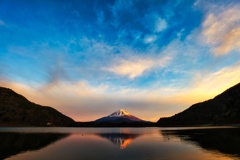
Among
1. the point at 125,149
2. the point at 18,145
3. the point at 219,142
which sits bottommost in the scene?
the point at 125,149

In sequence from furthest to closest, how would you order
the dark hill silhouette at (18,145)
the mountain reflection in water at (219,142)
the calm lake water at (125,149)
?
the dark hill silhouette at (18,145) → the mountain reflection in water at (219,142) → the calm lake water at (125,149)

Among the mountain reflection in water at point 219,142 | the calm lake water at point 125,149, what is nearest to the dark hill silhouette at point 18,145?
the calm lake water at point 125,149

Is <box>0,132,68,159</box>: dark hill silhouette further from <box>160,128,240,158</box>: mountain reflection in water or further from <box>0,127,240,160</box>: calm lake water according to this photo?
<box>160,128,240,158</box>: mountain reflection in water

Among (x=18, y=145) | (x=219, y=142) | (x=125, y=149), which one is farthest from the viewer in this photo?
(x=219, y=142)

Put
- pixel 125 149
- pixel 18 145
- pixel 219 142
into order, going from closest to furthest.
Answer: pixel 125 149, pixel 18 145, pixel 219 142

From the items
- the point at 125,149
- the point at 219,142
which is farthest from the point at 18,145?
the point at 219,142

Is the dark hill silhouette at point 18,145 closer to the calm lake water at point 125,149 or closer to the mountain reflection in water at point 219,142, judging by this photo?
the calm lake water at point 125,149

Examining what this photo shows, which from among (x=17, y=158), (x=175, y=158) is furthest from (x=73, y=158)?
(x=175, y=158)

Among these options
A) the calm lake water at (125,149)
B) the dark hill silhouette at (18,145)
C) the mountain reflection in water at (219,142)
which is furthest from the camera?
the dark hill silhouette at (18,145)

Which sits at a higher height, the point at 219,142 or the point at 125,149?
the point at 219,142

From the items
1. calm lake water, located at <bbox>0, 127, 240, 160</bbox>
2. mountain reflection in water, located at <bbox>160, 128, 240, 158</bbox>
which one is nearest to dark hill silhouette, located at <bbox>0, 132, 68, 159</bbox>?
calm lake water, located at <bbox>0, 127, 240, 160</bbox>

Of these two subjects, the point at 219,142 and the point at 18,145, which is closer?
the point at 18,145

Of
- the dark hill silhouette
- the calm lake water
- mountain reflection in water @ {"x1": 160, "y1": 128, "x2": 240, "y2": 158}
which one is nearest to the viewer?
the calm lake water

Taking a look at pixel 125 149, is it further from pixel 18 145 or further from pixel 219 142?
pixel 18 145
